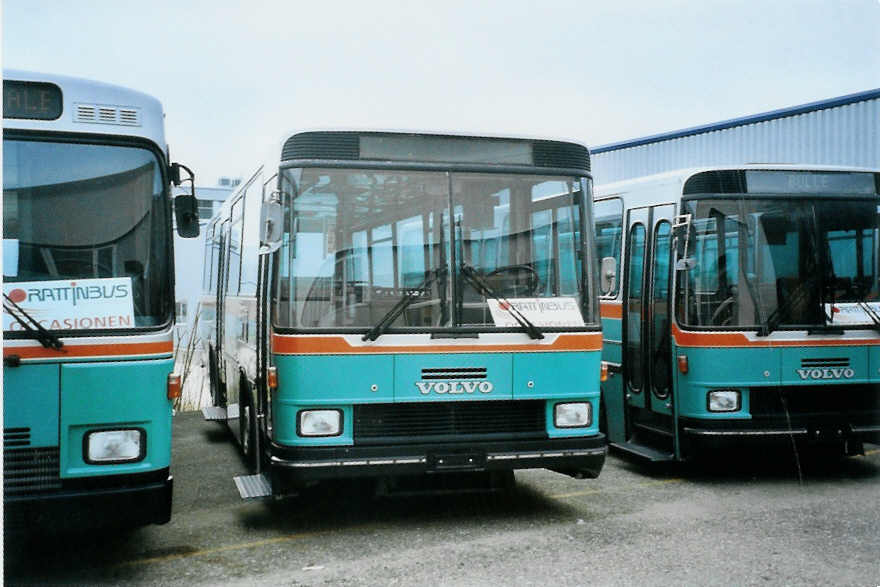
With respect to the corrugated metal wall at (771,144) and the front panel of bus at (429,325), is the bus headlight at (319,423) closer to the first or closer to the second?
the front panel of bus at (429,325)

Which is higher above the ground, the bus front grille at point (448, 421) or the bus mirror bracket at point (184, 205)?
the bus mirror bracket at point (184, 205)

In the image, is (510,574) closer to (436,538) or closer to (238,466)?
(436,538)

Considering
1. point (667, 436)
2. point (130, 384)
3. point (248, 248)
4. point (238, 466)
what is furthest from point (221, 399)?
point (130, 384)

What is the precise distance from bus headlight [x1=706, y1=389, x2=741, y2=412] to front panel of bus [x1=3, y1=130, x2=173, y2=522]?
15.7 feet

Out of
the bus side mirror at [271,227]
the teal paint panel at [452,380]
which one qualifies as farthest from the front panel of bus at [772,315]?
the bus side mirror at [271,227]

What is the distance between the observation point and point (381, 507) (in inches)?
301

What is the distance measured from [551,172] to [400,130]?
3.82 feet

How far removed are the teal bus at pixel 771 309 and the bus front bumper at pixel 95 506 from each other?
4.16m

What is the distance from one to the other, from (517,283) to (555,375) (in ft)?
2.35

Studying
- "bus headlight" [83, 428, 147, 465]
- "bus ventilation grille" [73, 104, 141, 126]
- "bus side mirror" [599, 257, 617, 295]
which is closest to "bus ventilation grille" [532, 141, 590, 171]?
"bus side mirror" [599, 257, 617, 295]

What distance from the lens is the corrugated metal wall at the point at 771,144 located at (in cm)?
1603

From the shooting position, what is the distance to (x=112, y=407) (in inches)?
214

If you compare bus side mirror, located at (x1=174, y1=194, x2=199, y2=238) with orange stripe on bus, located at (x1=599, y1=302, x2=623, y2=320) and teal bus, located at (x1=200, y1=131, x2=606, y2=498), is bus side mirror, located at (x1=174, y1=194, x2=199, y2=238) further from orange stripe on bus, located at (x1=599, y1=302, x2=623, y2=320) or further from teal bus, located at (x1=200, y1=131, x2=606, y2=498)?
orange stripe on bus, located at (x1=599, y1=302, x2=623, y2=320)

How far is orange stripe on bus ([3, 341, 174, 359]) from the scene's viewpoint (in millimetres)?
5254
